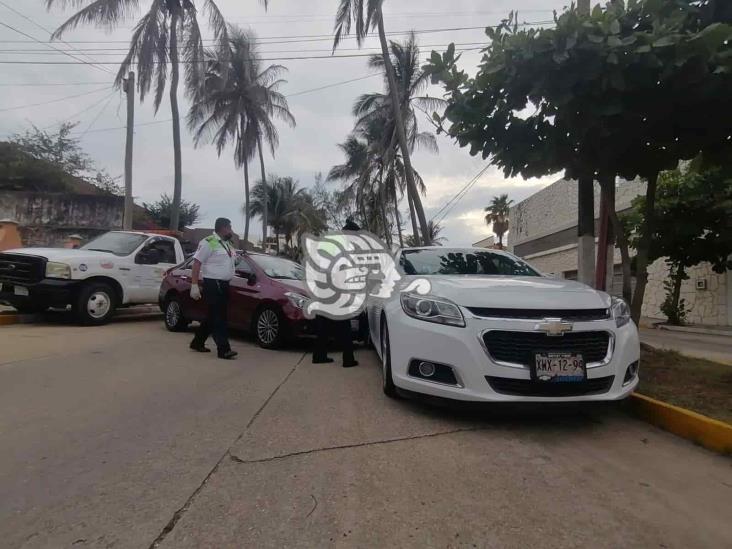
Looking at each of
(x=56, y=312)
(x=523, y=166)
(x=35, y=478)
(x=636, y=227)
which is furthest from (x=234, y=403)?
(x=636, y=227)

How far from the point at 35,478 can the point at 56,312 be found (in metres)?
7.97

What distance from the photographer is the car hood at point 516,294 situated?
139 inches

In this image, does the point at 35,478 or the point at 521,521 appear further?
the point at 35,478

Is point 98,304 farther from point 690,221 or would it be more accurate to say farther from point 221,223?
point 690,221

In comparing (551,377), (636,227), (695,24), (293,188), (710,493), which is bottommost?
(710,493)

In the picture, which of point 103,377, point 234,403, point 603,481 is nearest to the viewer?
point 603,481

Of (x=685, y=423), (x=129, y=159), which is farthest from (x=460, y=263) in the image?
(x=129, y=159)

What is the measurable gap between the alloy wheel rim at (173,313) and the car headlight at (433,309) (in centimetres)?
581

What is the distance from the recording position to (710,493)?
2.69 meters

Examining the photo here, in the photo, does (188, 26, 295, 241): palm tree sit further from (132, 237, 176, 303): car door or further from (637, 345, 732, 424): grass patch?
(637, 345, 732, 424): grass patch

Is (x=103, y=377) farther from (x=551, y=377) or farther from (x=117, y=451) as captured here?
(x=551, y=377)

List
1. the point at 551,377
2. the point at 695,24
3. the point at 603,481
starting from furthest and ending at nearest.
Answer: the point at 695,24
the point at 551,377
the point at 603,481

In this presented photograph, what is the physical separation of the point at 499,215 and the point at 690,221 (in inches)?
1215

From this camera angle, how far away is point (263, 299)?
688 centimetres
